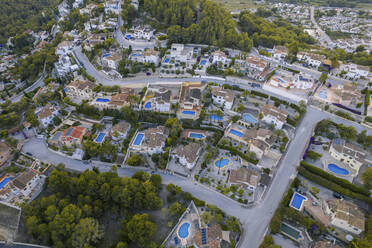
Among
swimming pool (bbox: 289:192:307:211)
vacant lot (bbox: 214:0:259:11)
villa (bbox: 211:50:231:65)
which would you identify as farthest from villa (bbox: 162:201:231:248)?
vacant lot (bbox: 214:0:259:11)

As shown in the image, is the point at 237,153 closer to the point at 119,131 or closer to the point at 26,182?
the point at 119,131

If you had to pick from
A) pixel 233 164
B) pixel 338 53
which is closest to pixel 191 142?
pixel 233 164

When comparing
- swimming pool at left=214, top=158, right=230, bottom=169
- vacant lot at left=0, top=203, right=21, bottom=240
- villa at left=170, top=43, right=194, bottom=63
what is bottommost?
vacant lot at left=0, top=203, right=21, bottom=240

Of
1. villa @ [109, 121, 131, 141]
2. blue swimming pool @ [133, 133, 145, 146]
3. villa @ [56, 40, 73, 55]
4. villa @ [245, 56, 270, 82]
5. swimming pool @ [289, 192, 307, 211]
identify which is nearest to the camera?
swimming pool @ [289, 192, 307, 211]

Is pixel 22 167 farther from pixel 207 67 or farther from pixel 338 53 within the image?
pixel 338 53

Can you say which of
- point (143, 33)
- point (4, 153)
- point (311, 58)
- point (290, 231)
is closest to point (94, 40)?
point (143, 33)

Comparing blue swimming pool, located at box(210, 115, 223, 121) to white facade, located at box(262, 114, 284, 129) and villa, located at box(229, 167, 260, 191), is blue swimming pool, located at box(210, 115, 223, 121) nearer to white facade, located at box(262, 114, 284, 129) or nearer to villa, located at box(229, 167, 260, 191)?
white facade, located at box(262, 114, 284, 129)

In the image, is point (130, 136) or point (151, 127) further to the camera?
point (151, 127)

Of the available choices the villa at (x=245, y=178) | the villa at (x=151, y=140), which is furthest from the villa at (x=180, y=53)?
the villa at (x=245, y=178)
